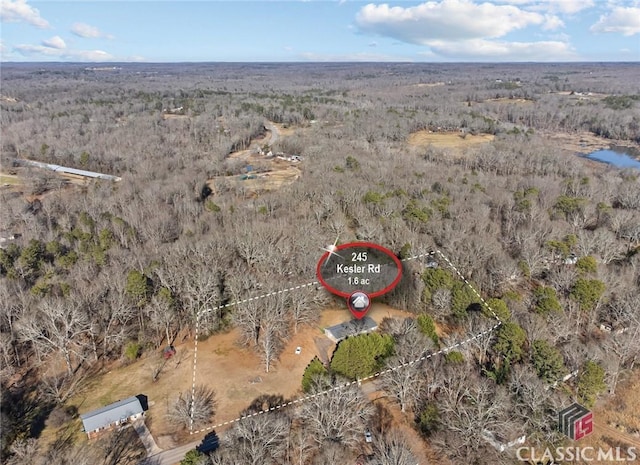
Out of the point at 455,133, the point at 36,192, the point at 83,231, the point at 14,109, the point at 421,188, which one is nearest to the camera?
the point at 83,231

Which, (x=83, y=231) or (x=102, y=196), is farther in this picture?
(x=102, y=196)

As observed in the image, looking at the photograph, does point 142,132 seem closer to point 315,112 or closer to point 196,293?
point 315,112

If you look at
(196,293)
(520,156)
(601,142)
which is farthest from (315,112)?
(196,293)

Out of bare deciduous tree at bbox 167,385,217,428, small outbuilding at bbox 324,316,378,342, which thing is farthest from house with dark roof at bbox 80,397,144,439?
small outbuilding at bbox 324,316,378,342

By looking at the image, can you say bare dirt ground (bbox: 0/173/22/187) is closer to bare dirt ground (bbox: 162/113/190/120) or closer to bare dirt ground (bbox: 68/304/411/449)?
bare dirt ground (bbox: 162/113/190/120)

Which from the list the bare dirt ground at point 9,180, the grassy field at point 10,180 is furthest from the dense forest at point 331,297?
the bare dirt ground at point 9,180

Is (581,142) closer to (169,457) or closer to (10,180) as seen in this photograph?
(169,457)

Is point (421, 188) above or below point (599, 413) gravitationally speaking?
above

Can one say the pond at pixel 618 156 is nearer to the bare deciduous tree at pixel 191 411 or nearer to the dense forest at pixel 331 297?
the dense forest at pixel 331 297
